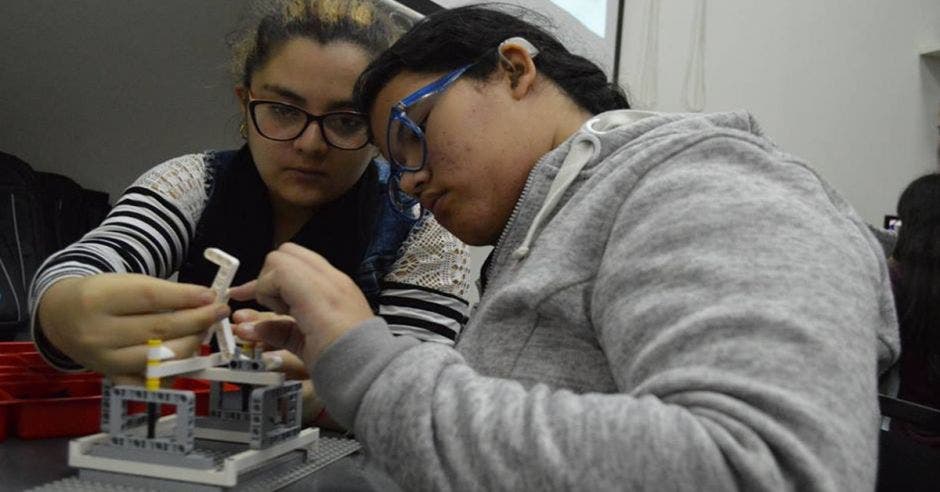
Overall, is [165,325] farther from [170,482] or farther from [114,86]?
[114,86]

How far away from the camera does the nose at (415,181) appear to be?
796 mm

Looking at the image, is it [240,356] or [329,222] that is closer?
[240,356]

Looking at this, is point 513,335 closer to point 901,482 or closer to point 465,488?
point 465,488

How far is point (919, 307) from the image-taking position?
1890 millimetres

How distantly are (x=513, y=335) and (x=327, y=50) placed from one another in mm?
613

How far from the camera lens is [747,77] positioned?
3.10 m

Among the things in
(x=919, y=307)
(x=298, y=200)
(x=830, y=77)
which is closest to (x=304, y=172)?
(x=298, y=200)

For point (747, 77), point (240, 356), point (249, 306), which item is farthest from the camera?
point (747, 77)

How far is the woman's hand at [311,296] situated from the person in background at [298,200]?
39 centimetres

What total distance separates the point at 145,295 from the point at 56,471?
18 centimetres

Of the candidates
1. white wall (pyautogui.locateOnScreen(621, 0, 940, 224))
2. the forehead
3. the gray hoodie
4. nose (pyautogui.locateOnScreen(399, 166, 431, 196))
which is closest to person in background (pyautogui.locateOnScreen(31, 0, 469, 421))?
the forehead

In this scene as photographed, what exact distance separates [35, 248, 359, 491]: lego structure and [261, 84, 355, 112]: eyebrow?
0.37 m

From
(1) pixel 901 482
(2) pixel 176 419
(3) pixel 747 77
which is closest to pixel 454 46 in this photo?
(2) pixel 176 419

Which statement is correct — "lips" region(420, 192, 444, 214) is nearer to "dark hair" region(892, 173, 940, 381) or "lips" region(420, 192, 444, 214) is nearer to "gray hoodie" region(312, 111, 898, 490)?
"gray hoodie" region(312, 111, 898, 490)
